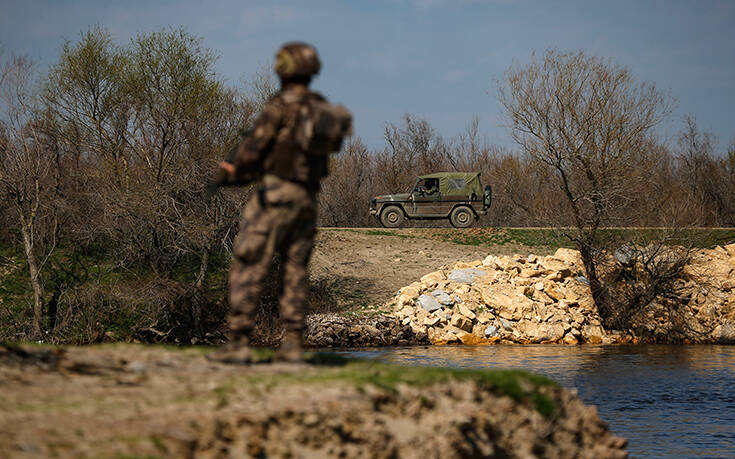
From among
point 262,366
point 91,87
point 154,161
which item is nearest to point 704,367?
point 262,366

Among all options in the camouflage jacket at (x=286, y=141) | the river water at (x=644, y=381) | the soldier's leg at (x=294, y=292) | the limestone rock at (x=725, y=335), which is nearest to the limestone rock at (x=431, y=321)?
the river water at (x=644, y=381)

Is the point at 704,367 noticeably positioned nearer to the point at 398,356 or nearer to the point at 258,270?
the point at 398,356

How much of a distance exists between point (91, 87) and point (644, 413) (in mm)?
21232

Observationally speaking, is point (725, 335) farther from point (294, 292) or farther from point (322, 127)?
point (322, 127)

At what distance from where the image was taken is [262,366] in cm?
627

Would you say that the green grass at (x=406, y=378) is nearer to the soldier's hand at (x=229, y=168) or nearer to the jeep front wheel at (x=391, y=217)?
the soldier's hand at (x=229, y=168)

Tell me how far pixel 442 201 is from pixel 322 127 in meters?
27.5

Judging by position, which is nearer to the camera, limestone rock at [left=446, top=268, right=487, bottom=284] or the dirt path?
limestone rock at [left=446, top=268, right=487, bottom=284]

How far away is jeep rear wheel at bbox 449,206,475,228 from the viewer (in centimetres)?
3369

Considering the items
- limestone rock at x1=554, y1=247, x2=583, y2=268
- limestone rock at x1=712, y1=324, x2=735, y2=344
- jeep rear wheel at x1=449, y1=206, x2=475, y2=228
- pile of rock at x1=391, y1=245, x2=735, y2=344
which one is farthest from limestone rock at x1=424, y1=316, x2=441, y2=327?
jeep rear wheel at x1=449, y1=206, x2=475, y2=228

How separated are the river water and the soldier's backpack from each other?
677 cm

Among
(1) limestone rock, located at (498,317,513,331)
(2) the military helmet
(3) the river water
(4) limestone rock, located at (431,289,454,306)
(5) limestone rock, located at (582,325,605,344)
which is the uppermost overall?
(2) the military helmet

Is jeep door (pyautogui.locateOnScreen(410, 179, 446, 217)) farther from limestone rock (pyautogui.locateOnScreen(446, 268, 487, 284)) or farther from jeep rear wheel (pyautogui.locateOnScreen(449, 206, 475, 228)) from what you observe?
limestone rock (pyautogui.locateOnScreen(446, 268, 487, 284))

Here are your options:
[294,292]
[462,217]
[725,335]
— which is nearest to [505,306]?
[725,335]
